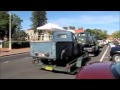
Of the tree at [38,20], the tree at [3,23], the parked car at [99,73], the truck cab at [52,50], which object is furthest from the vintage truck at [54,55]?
the tree at [38,20]

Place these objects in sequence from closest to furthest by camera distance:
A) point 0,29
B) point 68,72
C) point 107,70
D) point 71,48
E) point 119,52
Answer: point 107,70
point 68,72
point 71,48
point 119,52
point 0,29

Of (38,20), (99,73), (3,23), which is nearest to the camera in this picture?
(99,73)

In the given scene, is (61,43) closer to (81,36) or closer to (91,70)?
(91,70)

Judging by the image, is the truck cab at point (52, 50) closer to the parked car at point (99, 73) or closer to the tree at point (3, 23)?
the parked car at point (99, 73)

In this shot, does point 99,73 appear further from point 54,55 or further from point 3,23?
point 3,23

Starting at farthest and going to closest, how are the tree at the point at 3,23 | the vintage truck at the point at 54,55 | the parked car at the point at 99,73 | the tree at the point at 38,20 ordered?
1. the tree at the point at 38,20
2. the tree at the point at 3,23
3. the vintage truck at the point at 54,55
4. the parked car at the point at 99,73

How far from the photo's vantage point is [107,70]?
17.0 ft

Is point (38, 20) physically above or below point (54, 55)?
above

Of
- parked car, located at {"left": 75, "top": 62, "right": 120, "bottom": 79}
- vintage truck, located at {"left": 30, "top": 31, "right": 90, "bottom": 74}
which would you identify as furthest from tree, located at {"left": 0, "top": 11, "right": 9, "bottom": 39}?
parked car, located at {"left": 75, "top": 62, "right": 120, "bottom": 79}

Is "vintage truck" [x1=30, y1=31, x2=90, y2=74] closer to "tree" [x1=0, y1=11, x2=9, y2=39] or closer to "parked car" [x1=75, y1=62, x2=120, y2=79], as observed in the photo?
"parked car" [x1=75, y1=62, x2=120, y2=79]

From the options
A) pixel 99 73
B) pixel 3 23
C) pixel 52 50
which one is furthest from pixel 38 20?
pixel 99 73

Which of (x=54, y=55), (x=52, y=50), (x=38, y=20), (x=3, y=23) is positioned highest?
(x=38, y=20)
